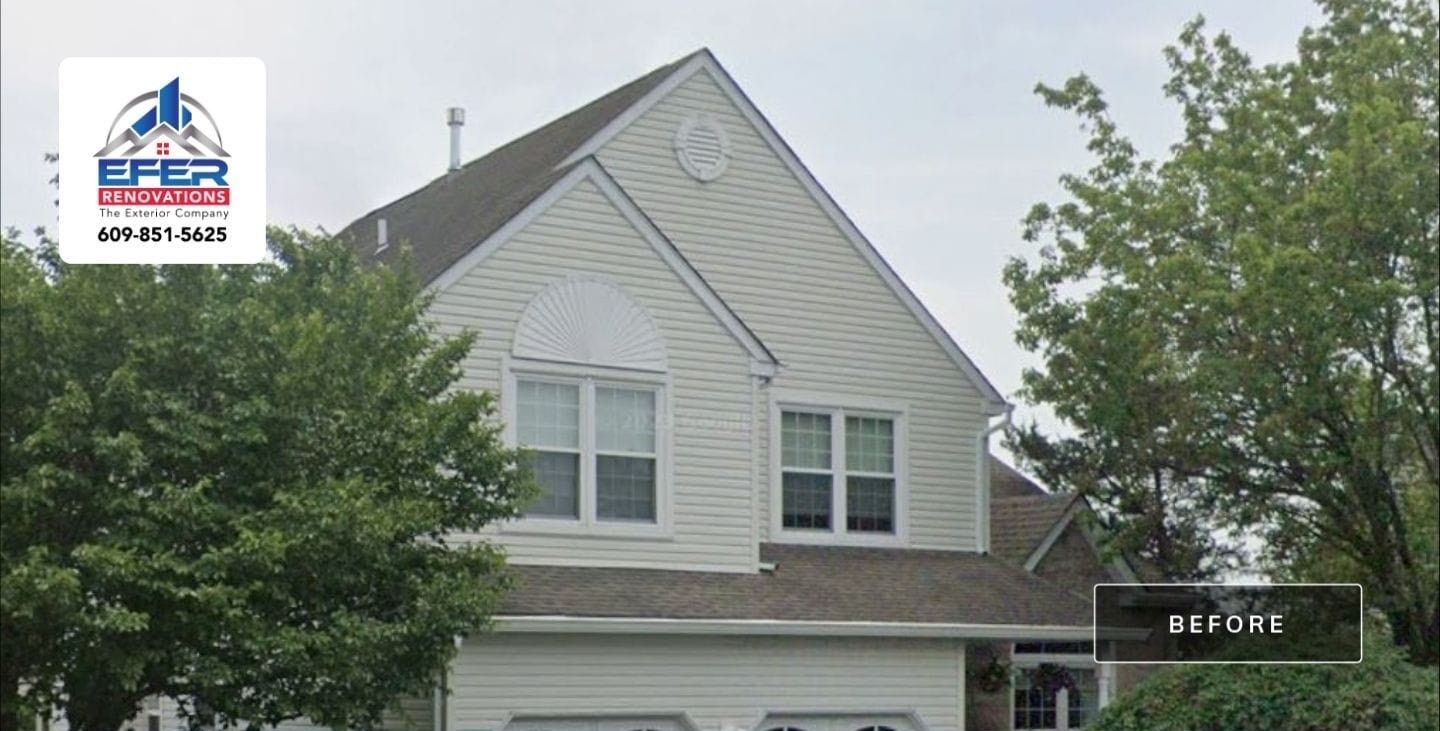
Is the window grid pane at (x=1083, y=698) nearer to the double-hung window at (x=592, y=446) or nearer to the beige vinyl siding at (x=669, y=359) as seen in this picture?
the beige vinyl siding at (x=669, y=359)

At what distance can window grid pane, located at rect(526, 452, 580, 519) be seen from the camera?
25484mm

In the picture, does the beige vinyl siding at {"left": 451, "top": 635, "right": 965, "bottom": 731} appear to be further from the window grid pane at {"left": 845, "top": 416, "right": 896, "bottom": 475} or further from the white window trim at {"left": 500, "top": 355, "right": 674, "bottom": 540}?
the window grid pane at {"left": 845, "top": 416, "right": 896, "bottom": 475}

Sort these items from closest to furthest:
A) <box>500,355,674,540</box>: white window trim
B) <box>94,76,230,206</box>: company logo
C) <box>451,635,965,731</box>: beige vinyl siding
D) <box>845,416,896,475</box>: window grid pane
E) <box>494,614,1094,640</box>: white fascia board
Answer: <box>94,76,230,206</box>: company logo, <box>494,614,1094,640</box>: white fascia board, <box>451,635,965,731</box>: beige vinyl siding, <box>500,355,674,540</box>: white window trim, <box>845,416,896,475</box>: window grid pane

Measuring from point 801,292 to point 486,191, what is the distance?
14.3ft

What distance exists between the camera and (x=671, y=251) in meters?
26.5

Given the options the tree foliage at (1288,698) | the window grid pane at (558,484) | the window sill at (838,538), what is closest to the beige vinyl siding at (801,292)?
the window sill at (838,538)

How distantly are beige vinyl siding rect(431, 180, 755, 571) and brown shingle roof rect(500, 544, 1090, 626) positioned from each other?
1.02 ft

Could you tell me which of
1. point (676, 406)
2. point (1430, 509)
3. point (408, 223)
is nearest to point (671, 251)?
point (676, 406)

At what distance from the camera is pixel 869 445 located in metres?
29.5

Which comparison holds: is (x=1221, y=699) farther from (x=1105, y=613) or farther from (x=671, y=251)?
(x=671, y=251)

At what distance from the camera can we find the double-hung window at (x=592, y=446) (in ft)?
83.8

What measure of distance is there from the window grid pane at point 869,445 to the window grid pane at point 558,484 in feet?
15.7

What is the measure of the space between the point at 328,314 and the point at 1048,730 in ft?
44.3

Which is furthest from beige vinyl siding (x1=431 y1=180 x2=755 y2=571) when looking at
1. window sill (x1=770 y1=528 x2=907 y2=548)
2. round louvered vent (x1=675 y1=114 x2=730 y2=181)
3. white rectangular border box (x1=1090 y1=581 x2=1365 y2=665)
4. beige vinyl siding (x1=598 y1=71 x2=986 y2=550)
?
white rectangular border box (x1=1090 y1=581 x2=1365 y2=665)
